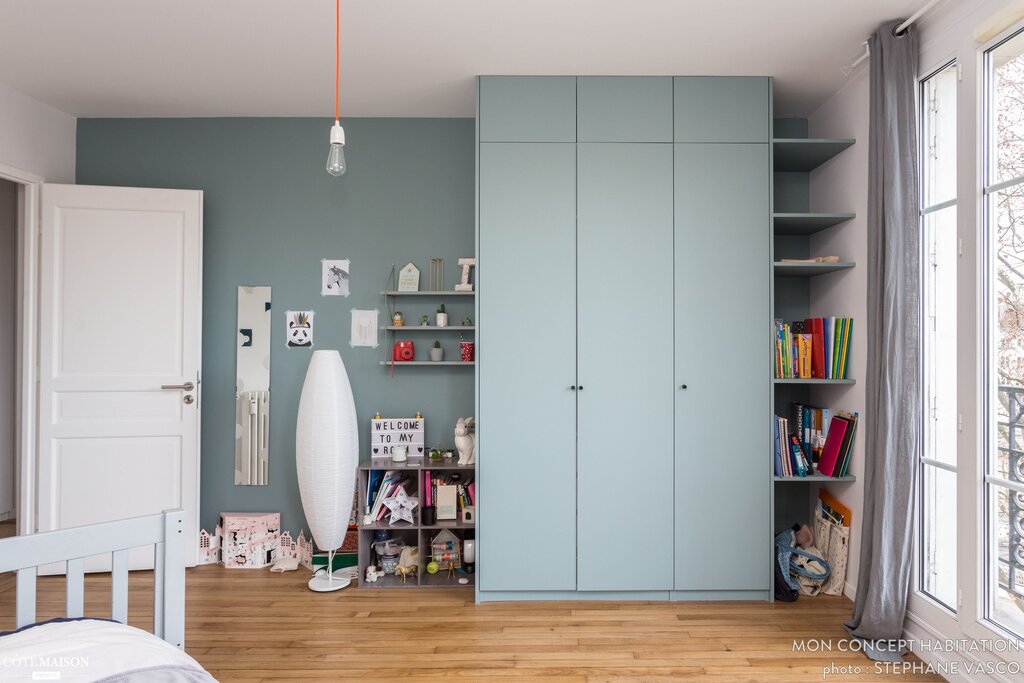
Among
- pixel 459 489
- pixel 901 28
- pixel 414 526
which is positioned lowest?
pixel 414 526

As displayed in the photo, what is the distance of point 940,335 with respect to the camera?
93.7 inches

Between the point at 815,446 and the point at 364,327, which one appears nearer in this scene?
the point at 815,446

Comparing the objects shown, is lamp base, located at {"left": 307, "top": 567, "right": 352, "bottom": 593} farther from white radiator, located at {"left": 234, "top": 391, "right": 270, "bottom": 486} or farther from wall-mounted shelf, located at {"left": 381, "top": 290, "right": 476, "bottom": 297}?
wall-mounted shelf, located at {"left": 381, "top": 290, "right": 476, "bottom": 297}

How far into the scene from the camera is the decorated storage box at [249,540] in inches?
133

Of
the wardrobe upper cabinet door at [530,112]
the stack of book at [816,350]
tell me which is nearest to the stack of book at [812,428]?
the stack of book at [816,350]

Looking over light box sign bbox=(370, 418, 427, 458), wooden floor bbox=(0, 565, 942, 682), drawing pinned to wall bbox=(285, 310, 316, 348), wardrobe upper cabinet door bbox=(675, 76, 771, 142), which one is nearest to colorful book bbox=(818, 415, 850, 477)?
wooden floor bbox=(0, 565, 942, 682)

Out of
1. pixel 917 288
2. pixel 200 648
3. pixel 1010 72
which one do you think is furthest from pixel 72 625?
pixel 1010 72

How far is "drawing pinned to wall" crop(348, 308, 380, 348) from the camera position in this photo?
11.4 ft

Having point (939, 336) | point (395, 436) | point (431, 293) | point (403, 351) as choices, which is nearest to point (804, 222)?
point (939, 336)

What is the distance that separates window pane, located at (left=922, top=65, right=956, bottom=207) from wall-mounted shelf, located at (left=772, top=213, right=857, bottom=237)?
1.53 ft

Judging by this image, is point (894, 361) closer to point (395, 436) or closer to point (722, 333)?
point (722, 333)

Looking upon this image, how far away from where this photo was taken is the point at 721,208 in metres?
2.90

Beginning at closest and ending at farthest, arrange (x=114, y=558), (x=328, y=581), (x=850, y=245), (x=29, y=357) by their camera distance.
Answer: (x=114, y=558), (x=850, y=245), (x=328, y=581), (x=29, y=357)

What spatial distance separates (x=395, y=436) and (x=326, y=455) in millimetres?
473
